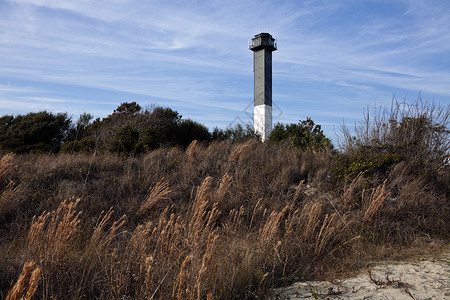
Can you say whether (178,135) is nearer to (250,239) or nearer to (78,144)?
(78,144)

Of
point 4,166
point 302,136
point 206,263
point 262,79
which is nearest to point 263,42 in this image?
point 262,79

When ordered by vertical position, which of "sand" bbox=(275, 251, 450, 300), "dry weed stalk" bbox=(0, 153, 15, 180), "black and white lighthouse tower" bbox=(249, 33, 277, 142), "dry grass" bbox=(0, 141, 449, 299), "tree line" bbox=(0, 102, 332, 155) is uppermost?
"black and white lighthouse tower" bbox=(249, 33, 277, 142)

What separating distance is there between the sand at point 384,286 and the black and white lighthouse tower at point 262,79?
2094 cm

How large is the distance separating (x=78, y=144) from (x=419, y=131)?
12.8 m

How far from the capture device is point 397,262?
4277 mm

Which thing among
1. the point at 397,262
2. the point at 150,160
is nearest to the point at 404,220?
the point at 397,262

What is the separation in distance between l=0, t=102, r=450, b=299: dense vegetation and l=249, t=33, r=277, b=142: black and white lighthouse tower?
1445 cm

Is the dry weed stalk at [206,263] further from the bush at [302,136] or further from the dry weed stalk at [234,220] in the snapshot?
the bush at [302,136]

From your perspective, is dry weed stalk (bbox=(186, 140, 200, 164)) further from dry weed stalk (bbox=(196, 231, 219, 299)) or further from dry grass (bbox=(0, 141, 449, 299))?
dry weed stalk (bbox=(196, 231, 219, 299))

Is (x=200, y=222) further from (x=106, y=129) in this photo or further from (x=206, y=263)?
(x=106, y=129)

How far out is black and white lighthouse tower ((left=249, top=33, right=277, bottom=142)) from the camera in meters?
25.5

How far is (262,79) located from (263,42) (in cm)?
349

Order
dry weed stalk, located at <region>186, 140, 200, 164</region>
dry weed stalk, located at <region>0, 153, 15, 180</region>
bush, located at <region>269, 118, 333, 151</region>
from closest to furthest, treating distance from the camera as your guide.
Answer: dry weed stalk, located at <region>0, 153, 15, 180</region> < dry weed stalk, located at <region>186, 140, 200, 164</region> < bush, located at <region>269, 118, 333, 151</region>

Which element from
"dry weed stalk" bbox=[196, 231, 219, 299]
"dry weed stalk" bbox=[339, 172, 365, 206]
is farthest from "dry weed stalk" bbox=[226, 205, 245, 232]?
"dry weed stalk" bbox=[339, 172, 365, 206]
